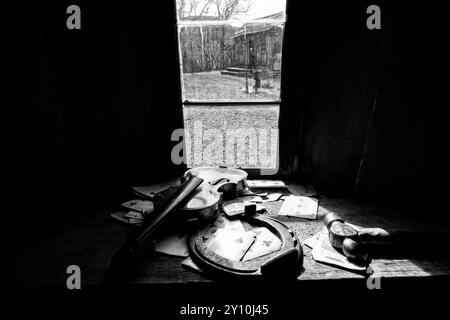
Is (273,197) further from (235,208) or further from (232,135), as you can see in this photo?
(232,135)

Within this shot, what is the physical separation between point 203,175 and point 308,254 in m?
1.12

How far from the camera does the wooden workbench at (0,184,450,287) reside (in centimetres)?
150

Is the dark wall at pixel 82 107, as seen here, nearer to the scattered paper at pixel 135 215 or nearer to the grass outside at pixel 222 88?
the grass outside at pixel 222 88

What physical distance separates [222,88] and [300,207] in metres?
1.32

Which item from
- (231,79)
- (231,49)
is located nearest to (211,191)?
(231,79)

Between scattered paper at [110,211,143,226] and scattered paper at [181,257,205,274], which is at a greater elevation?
scattered paper at [110,211,143,226]

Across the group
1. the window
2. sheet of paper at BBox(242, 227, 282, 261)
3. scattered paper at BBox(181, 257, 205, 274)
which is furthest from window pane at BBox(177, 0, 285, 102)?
scattered paper at BBox(181, 257, 205, 274)

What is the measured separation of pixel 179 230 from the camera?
1.89 m

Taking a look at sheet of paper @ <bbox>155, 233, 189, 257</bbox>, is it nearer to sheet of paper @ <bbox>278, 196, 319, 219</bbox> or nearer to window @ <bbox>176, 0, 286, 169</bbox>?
sheet of paper @ <bbox>278, 196, 319, 219</bbox>

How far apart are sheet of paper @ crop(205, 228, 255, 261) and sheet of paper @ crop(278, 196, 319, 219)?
19.0 inches

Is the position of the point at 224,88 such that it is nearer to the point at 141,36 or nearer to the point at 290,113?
the point at 290,113

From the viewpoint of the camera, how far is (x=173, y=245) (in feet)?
5.79

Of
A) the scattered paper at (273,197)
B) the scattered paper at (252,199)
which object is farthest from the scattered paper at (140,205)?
the scattered paper at (273,197)
